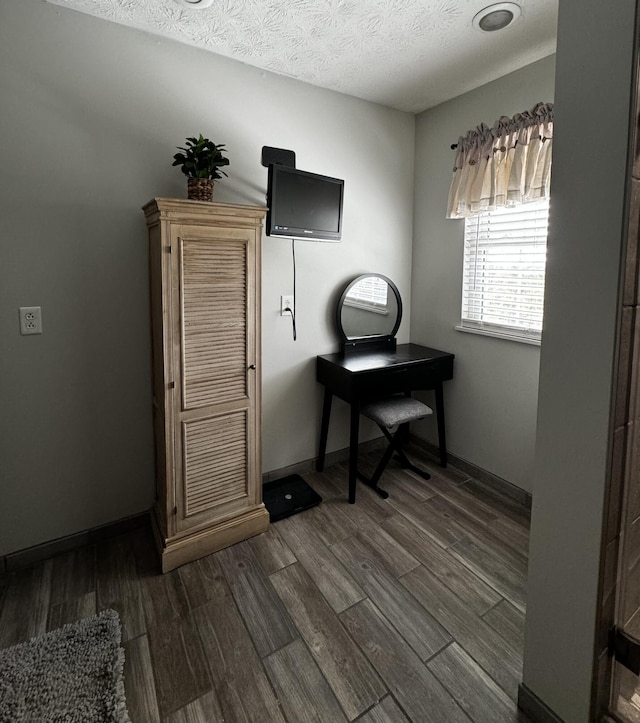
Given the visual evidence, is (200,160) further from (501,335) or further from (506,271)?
(501,335)

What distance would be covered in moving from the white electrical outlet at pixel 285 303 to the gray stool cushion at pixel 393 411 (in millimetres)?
799

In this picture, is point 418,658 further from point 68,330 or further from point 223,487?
point 68,330

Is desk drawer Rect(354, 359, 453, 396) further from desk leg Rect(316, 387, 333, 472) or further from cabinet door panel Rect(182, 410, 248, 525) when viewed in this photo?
cabinet door panel Rect(182, 410, 248, 525)

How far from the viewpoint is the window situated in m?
2.29

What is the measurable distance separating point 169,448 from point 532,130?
8.18 ft

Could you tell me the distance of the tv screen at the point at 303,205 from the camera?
7.04 ft

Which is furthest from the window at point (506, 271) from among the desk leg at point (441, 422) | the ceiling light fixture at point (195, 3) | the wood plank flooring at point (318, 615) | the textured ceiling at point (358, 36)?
the ceiling light fixture at point (195, 3)

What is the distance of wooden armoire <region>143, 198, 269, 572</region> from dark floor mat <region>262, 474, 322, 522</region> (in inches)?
9.9

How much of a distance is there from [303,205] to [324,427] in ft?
4.75

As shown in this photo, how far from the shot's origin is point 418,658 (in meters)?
1.48

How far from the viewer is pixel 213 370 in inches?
76.4

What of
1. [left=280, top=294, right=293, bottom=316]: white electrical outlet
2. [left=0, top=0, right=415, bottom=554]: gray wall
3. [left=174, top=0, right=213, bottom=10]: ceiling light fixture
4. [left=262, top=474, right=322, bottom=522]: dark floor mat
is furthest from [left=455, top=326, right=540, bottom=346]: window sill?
[left=174, top=0, right=213, bottom=10]: ceiling light fixture

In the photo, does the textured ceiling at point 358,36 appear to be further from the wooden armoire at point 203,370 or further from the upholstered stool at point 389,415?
the upholstered stool at point 389,415

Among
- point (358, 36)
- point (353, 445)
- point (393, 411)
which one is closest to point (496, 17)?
point (358, 36)
